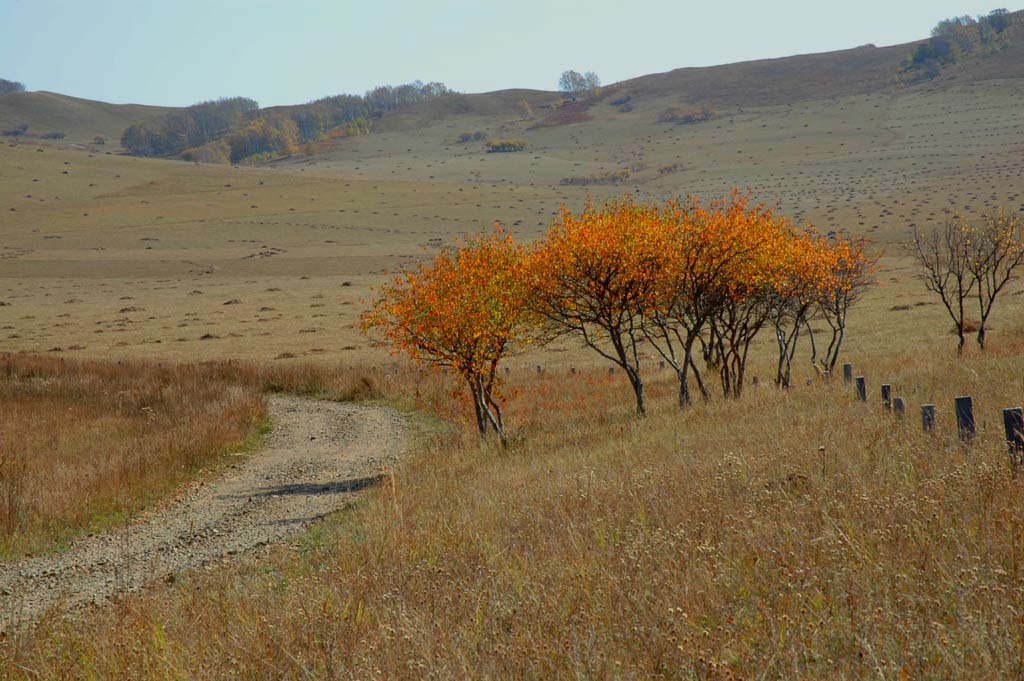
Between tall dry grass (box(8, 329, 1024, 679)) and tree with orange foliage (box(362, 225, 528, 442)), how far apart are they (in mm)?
8374

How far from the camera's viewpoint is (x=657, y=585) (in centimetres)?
535

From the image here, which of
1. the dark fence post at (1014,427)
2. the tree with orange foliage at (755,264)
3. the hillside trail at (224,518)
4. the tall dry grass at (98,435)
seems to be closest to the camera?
the dark fence post at (1014,427)

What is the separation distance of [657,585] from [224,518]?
33.1ft

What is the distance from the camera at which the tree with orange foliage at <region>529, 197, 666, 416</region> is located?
1820 centimetres

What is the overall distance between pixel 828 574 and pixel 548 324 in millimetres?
15367

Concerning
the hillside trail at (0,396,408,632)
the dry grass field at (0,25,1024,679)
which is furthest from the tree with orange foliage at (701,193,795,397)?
the hillside trail at (0,396,408,632)

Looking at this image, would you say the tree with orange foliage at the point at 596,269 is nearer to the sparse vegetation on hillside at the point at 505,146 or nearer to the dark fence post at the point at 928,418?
the dark fence post at the point at 928,418

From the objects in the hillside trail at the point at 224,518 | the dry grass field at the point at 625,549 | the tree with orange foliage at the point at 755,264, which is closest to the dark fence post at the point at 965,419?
the dry grass field at the point at 625,549

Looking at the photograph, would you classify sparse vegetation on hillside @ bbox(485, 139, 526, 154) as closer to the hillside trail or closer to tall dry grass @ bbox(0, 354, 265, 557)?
tall dry grass @ bbox(0, 354, 265, 557)

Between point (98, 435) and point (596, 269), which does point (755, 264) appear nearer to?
point (596, 269)

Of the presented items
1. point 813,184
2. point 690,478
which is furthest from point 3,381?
A: point 813,184

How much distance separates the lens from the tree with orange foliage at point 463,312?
18078 millimetres

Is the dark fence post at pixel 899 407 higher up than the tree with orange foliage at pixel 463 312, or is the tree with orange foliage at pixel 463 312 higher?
the tree with orange foliage at pixel 463 312

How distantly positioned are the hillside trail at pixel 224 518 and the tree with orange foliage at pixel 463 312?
8.81 feet
